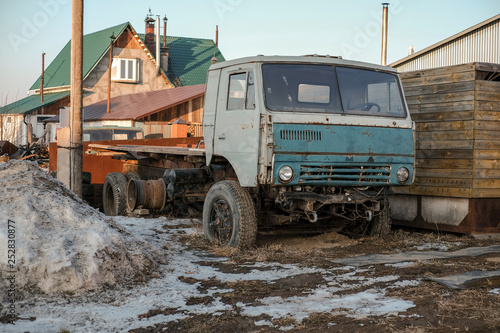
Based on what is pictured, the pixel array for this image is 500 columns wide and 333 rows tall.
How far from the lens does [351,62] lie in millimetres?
8805

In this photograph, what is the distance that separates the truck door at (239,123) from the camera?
26.5 feet

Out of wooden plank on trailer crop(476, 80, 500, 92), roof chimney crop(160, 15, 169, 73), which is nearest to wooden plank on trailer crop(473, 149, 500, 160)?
wooden plank on trailer crop(476, 80, 500, 92)

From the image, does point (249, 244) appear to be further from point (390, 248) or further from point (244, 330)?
point (244, 330)

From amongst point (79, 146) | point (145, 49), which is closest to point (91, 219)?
point (79, 146)

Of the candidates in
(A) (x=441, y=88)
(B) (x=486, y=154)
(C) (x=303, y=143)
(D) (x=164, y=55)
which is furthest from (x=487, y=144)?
(D) (x=164, y=55)

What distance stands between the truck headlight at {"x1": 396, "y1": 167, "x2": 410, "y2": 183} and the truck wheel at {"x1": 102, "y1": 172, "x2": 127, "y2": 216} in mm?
6043

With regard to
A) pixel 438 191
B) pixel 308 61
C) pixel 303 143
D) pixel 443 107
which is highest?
pixel 308 61

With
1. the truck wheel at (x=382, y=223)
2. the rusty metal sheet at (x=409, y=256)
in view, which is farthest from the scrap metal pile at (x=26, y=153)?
the rusty metal sheet at (x=409, y=256)

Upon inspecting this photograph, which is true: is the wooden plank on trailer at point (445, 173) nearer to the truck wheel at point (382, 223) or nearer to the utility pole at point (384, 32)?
the truck wheel at point (382, 223)

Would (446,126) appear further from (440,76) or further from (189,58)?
(189,58)

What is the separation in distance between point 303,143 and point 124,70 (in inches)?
1536

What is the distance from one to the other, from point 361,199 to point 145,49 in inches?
1546

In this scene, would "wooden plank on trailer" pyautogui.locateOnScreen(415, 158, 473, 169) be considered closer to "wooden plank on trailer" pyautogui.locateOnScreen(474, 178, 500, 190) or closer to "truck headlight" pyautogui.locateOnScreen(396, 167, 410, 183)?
"wooden plank on trailer" pyautogui.locateOnScreen(474, 178, 500, 190)

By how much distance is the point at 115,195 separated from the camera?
1270 cm
